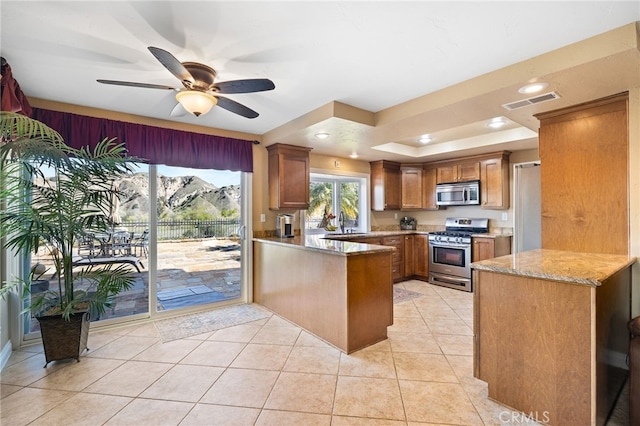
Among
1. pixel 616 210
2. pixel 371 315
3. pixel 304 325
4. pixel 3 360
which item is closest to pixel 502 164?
pixel 616 210

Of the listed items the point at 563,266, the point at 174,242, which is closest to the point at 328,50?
the point at 563,266

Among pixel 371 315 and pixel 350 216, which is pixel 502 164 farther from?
pixel 371 315

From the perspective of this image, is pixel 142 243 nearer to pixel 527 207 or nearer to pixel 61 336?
pixel 61 336

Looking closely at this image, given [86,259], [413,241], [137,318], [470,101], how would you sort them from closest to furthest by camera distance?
[470,101], [86,259], [137,318], [413,241]

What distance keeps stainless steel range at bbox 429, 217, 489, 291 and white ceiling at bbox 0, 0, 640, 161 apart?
2.34 meters

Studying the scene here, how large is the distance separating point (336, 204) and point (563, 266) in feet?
13.2

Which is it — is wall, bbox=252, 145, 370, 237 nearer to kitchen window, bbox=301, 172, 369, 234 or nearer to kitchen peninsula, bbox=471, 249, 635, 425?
kitchen window, bbox=301, 172, 369, 234

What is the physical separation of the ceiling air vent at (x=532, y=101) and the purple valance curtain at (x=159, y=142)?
303 cm

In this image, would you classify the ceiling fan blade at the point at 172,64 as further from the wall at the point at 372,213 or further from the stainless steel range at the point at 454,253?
the stainless steel range at the point at 454,253

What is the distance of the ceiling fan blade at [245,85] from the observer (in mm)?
1976

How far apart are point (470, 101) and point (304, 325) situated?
2.67 metres

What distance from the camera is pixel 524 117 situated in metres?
2.96

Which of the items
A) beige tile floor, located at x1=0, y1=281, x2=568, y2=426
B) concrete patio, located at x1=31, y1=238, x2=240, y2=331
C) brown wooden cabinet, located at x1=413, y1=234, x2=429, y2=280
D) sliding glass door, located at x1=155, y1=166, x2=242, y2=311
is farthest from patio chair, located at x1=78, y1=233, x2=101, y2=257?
brown wooden cabinet, located at x1=413, y1=234, x2=429, y2=280

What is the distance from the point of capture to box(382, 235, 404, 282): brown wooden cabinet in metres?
5.26
